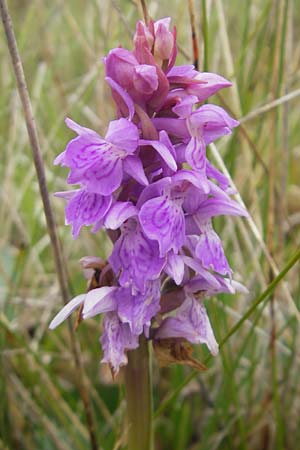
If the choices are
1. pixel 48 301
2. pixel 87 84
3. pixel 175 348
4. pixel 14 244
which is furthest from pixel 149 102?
pixel 14 244

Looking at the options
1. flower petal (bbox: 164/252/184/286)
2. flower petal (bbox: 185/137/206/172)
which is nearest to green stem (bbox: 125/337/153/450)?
flower petal (bbox: 164/252/184/286)

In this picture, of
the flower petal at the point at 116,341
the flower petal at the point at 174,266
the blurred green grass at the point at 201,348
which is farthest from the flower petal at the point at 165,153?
the blurred green grass at the point at 201,348

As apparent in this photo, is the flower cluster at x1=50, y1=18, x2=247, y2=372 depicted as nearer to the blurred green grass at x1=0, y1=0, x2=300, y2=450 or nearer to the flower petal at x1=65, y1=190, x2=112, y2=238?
the flower petal at x1=65, y1=190, x2=112, y2=238

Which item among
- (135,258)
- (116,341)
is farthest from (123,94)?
(116,341)

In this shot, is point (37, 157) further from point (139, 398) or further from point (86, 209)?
point (139, 398)

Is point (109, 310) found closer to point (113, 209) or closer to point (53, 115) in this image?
point (113, 209)

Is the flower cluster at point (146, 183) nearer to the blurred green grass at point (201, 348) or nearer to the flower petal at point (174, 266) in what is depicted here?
the flower petal at point (174, 266)
